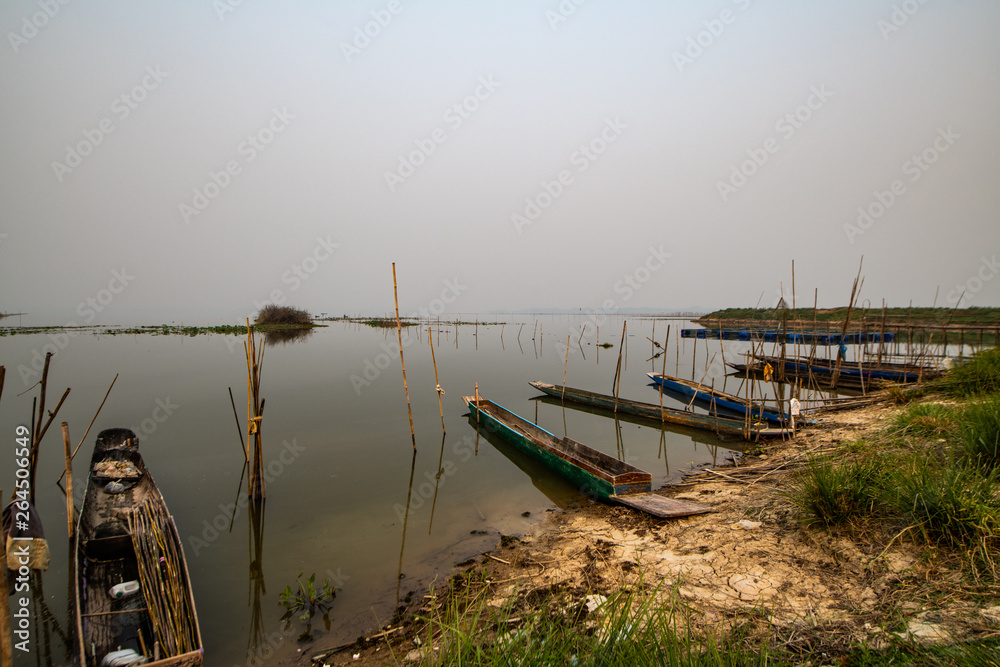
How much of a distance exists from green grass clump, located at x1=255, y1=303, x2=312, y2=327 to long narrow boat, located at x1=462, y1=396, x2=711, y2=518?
134 feet

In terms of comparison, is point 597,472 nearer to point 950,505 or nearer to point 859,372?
point 950,505

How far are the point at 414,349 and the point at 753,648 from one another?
25.4 m

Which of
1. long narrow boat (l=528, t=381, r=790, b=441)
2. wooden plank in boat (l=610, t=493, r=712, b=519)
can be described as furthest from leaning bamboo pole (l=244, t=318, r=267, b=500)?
long narrow boat (l=528, t=381, r=790, b=441)

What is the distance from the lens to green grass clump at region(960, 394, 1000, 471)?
13.1 ft

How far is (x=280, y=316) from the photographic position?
44.3 metres

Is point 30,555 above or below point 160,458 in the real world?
above

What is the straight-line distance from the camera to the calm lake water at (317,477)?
4.40m

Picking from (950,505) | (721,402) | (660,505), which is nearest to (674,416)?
(721,402)

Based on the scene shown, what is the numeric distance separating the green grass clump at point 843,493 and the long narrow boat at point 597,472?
1.39 meters

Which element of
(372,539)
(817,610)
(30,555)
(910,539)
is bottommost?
(372,539)

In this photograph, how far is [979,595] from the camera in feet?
8.91

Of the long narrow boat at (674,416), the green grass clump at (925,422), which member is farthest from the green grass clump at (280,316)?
the green grass clump at (925,422)

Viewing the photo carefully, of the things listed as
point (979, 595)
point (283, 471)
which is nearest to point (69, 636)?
point (283, 471)

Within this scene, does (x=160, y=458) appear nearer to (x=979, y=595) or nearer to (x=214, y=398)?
(x=214, y=398)
